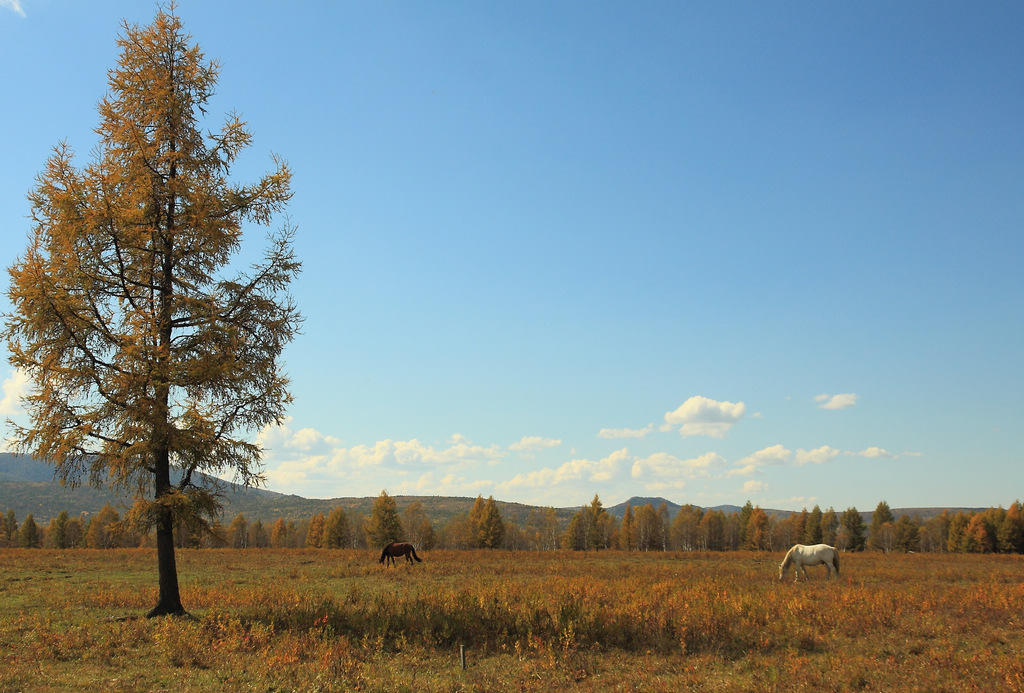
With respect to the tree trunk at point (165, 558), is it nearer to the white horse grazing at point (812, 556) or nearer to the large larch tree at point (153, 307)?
the large larch tree at point (153, 307)

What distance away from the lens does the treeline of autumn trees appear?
8325 centimetres

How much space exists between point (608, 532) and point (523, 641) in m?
102

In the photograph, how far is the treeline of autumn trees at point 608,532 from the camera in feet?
273

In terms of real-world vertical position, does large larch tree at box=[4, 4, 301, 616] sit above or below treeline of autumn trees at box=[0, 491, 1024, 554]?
above

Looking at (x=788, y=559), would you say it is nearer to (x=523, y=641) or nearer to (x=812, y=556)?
(x=812, y=556)

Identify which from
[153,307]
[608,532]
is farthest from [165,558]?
[608,532]

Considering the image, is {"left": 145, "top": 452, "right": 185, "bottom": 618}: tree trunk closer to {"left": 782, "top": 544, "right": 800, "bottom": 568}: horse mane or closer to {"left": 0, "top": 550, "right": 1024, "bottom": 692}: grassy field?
{"left": 0, "top": 550, "right": 1024, "bottom": 692}: grassy field

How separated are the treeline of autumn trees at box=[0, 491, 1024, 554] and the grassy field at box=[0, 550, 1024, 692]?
200 feet

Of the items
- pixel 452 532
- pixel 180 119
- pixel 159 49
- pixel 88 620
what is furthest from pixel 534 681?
pixel 452 532

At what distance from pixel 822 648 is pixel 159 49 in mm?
20948

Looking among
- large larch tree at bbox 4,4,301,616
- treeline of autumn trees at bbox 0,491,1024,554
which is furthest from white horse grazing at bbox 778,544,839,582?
treeline of autumn trees at bbox 0,491,1024,554

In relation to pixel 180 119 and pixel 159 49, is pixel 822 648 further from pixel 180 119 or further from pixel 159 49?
pixel 159 49

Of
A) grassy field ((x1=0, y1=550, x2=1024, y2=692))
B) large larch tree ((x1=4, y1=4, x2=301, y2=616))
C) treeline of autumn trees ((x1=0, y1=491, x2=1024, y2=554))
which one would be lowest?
treeline of autumn trees ((x1=0, y1=491, x2=1024, y2=554))

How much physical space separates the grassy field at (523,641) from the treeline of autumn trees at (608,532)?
6087 cm
